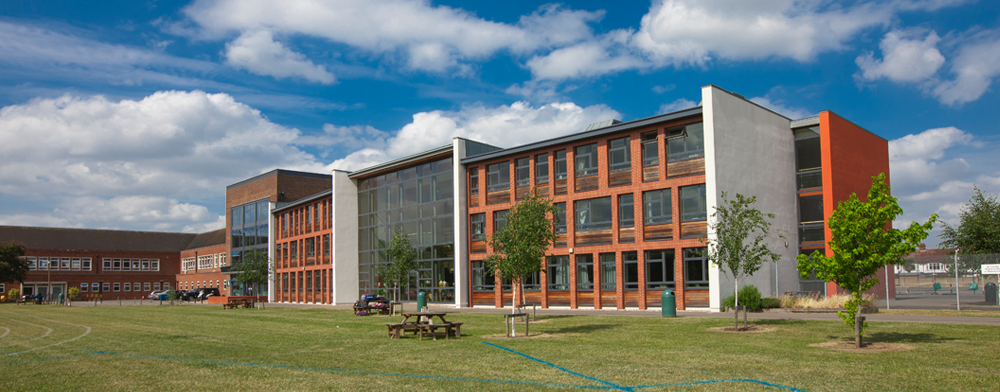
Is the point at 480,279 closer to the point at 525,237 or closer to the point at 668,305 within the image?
the point at 668,305

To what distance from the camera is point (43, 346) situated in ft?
55.5

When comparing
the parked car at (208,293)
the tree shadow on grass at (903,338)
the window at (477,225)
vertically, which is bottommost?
the parked car at (208,293)

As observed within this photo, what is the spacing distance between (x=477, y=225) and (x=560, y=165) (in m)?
6.81

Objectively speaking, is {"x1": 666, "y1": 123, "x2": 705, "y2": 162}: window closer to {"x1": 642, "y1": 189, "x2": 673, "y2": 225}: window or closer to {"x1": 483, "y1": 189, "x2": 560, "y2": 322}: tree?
{"x1": 642, "y1": 189, "x2": 673, "y2": 225}: window


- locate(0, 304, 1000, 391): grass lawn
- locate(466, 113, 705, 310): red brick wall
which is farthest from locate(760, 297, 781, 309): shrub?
A: locate(0, 304, 1000, 391): grass lawn

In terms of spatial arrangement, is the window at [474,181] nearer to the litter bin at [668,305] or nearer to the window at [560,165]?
the window at [560,165]

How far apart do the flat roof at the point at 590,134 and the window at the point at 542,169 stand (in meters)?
0.68

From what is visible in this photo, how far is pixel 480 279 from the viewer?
38.5 meters

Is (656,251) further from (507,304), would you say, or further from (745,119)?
(507,304)

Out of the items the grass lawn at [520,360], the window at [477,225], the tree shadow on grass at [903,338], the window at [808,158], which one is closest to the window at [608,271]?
the window at [477,225]

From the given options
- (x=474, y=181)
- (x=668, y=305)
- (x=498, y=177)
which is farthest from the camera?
(x=474, y=181)

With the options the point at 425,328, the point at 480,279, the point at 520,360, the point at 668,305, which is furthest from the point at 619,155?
the point at 520,360

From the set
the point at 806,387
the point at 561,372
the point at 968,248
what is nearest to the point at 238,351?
the point at 561,372

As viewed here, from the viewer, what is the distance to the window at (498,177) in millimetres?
37312
